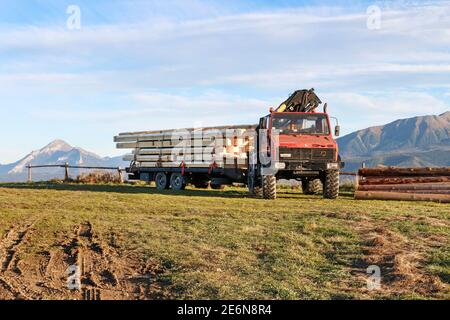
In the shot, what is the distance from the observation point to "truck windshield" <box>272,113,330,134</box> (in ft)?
64.6

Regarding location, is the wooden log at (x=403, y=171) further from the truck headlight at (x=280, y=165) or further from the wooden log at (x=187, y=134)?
the wooden log at (x=187, y=134)

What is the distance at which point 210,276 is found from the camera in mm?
8188

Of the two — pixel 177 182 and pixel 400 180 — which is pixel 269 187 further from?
pixel 177 182

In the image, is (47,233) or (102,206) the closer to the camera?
(47,233)

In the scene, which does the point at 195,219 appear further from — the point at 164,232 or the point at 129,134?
the point at 129,134

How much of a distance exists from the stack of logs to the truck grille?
1708 millimetres

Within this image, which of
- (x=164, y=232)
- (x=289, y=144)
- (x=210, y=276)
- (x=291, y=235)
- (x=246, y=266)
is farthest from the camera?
(x=289, y=144)

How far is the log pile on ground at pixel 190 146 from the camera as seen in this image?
2325 cm

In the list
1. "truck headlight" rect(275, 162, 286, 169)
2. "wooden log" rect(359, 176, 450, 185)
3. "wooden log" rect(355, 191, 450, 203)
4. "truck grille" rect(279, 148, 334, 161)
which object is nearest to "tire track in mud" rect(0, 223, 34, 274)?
"truck headlight" rect(275, 162, 286, 169)

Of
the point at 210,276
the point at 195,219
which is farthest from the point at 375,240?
the point at 195,219

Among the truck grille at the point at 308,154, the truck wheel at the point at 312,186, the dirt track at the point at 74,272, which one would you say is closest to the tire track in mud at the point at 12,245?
the dirt track at the point at 74,272

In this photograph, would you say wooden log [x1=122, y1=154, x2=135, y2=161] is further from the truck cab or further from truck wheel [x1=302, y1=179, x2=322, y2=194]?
the truck cab

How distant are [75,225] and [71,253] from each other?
260 centimetres
